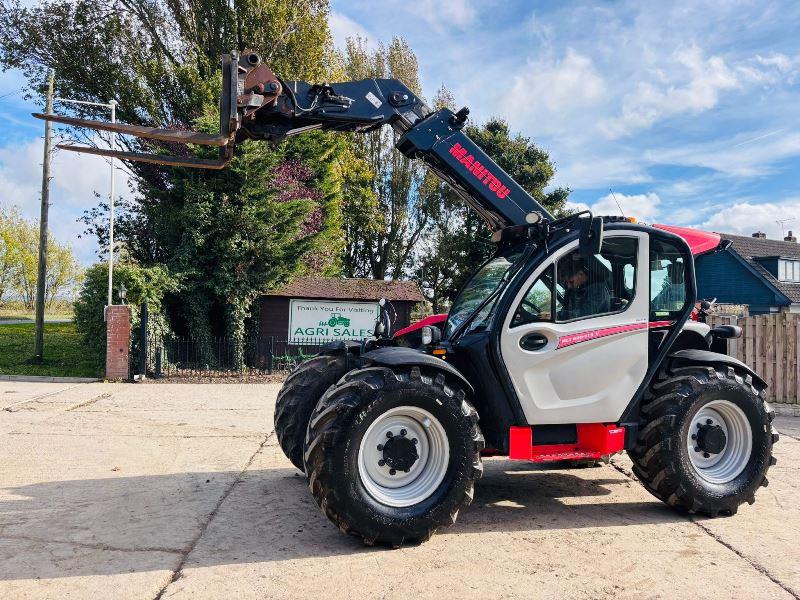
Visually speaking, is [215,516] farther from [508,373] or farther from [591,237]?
[591,237]

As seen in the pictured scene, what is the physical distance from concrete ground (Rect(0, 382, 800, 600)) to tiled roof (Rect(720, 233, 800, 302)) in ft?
95.9

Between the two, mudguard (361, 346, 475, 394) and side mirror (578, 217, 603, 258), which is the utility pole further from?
side mirror (578, 217, 603, 258)

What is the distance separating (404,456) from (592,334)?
1819 mm

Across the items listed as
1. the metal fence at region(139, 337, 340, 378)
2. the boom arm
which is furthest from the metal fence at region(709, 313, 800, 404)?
the metal fence at region(139, 337, 340, 378)

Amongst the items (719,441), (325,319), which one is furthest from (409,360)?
(325,319)

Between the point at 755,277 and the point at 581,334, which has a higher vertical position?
the point at 755,277

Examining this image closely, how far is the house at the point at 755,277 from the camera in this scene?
105 feet

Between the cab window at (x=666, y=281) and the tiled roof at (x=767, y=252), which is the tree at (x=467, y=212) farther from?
the cab window at (x=666, y=281)

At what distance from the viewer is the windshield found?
5305 millimetres

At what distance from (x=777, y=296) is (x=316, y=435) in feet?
111

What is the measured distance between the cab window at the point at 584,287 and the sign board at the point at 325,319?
13.9m

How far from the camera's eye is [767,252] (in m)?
35.3

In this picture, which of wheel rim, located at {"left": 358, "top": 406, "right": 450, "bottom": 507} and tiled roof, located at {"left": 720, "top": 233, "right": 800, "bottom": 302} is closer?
wheel rim, located at {"left": 358, "top": 406, "right": 450, "bottom": 507}

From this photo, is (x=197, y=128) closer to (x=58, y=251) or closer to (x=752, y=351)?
(x=752, y=351)
